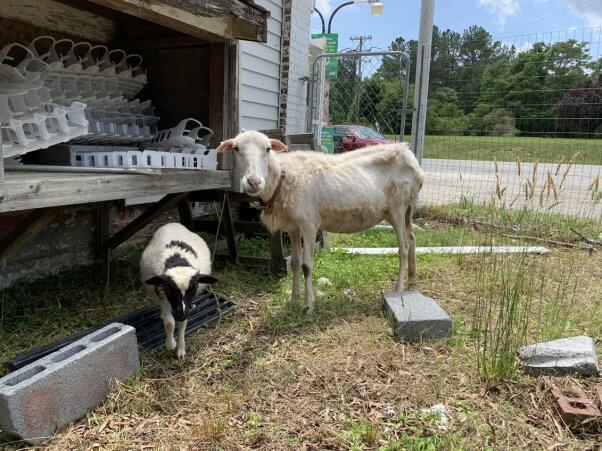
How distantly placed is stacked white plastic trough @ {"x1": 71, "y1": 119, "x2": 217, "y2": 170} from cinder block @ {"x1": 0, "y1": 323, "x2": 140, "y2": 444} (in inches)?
58.4

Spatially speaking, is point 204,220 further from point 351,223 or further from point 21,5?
point 21,5

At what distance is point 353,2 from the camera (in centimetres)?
1861

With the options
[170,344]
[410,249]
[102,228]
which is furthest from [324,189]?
[102,228]

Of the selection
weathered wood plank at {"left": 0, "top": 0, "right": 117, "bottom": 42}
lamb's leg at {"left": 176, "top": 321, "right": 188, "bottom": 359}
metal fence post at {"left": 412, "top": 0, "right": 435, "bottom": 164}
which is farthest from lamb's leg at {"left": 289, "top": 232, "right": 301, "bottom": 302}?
metal fence post at {"left": 412, "top": 0, "right": 435, "bottom": 164}

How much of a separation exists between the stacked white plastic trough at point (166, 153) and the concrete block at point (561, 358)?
3.29m

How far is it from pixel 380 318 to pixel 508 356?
1.34 meters

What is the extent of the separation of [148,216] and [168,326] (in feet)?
5.66

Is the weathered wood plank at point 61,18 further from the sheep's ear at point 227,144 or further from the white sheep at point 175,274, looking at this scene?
the white sheep at point 175,274

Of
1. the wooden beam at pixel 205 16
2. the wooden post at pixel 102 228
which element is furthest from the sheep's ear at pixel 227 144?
the wooden post at pixel 102 228

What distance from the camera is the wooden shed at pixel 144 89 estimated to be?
319 cm

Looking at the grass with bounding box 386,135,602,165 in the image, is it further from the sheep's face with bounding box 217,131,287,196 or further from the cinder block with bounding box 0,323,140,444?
the cinder block with bounding box 0,323,140,444

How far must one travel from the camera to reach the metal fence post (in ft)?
26.8

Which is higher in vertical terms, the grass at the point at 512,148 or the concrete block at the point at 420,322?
the grass at the point at 512,148

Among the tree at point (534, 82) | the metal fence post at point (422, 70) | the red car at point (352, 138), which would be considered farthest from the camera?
the red car at point (352, 138)
